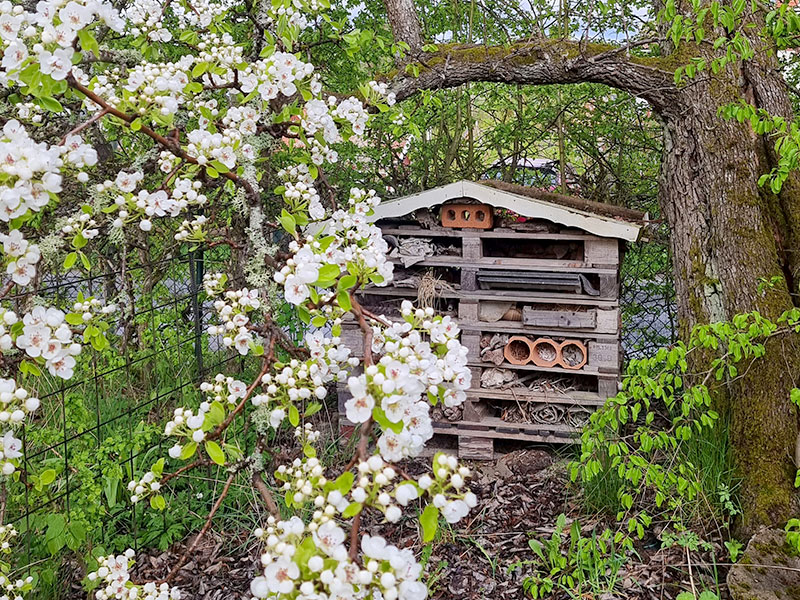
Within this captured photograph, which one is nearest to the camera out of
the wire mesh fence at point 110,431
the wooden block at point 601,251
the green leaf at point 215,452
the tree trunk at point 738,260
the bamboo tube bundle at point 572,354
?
the green leaf at point 215,452

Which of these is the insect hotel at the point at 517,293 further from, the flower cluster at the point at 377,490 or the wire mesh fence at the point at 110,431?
the flower cluster at the point at 377,490

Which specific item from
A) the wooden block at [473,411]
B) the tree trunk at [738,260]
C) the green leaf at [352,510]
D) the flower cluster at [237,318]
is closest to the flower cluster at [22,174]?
the flower cluster at [237,318]

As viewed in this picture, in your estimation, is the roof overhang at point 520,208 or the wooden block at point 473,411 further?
the wooden block at point 473,411

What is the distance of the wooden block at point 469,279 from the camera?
324 centimetres

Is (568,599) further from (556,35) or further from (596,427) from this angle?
(556,35)

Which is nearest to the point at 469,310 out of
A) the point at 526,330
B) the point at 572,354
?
the point at 526,330

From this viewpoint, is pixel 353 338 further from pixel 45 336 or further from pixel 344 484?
pixel 344 484

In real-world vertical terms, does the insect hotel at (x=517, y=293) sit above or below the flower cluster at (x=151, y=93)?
below

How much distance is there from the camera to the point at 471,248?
10.6 feet

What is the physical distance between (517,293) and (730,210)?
944 millimetres

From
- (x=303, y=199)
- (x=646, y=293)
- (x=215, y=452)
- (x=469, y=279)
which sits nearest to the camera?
(x=215, y=452)

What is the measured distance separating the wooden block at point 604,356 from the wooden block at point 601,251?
0.37 metres

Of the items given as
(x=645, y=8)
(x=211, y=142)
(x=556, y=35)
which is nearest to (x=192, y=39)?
(x=211, y=142)

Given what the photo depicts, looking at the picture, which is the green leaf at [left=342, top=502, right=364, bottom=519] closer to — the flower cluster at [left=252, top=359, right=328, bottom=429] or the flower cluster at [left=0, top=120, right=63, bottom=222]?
the flower cluster at [left=252, top=359, right=328, bottom=429]
